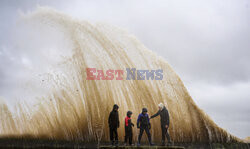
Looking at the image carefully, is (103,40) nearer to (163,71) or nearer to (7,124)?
(163,71)

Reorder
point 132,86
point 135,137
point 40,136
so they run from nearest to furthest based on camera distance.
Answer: point 135,137, point 132,86, point 40,136

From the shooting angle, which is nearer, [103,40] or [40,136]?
[103,40]

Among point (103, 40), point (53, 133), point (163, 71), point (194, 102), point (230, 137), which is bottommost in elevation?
point (230, 137)

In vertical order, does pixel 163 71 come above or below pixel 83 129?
above

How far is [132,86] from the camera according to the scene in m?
19.1

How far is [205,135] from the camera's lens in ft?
64.2

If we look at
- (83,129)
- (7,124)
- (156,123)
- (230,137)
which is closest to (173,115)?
(156,123)

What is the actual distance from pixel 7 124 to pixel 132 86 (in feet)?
61.8

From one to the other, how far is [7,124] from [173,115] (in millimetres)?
21439

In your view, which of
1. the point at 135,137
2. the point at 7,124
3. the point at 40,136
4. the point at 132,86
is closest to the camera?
the point at 135,137

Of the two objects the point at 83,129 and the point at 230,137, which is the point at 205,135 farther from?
the point at 83,129

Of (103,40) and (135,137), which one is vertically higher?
(103,40)

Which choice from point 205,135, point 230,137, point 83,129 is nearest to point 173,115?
point 205,135

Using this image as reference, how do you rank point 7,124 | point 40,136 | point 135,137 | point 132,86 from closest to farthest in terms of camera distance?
point 135,137, point 132,86, point 40,136, point 7,124
